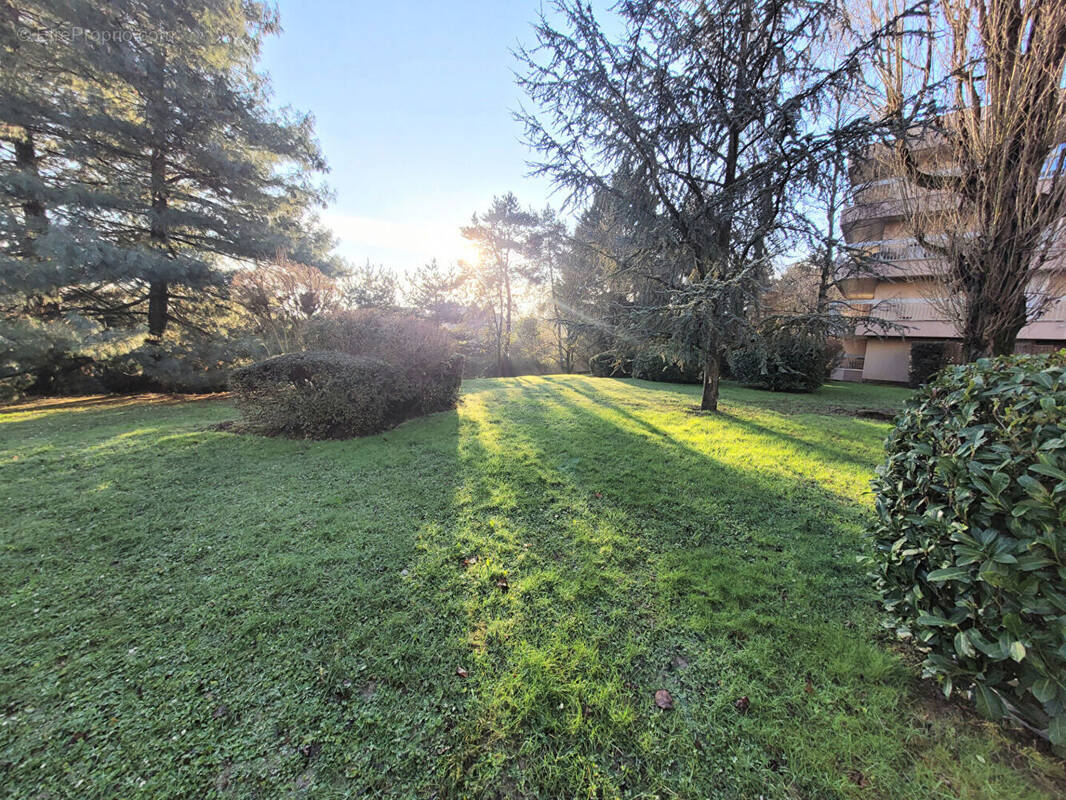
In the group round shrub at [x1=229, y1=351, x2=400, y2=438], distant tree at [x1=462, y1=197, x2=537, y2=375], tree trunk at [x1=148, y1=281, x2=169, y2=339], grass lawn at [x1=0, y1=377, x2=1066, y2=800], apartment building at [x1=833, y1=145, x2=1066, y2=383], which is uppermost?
distant tree at [x1=462, y1=197, x2=537, y2=375]

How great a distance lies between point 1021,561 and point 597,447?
12.4 ft

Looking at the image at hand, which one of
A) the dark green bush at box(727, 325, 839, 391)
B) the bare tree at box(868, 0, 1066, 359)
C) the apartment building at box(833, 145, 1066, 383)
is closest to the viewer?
the bare tree at box(868, 0, 1066, 359)

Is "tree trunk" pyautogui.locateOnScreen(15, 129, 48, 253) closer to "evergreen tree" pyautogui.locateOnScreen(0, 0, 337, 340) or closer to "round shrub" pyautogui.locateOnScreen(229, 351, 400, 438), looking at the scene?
"evergreen tree" pyautogui.locateOnScreen(0, 0, 337, 340)

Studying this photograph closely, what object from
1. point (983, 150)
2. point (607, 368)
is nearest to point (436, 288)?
point (607, 368)

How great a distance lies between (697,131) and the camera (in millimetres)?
6543

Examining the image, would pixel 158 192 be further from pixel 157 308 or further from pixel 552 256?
pixel 552 256

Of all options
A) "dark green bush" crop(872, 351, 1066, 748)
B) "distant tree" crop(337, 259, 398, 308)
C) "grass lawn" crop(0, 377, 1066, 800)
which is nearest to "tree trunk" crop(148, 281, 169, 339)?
"distant tree" crop(337, 259, 398, 308)

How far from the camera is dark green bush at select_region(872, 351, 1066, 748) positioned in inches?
47.3

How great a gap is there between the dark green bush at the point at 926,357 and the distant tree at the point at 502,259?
716 inches

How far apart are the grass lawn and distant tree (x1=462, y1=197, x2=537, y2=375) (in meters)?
18.9

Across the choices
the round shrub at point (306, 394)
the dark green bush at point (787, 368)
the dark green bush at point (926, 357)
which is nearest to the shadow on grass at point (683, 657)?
the round shrub at point (306, 394)

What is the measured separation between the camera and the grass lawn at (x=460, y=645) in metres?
1.26

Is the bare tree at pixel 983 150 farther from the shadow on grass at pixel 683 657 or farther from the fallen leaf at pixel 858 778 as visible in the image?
the fallen leaf at pixel 858 778

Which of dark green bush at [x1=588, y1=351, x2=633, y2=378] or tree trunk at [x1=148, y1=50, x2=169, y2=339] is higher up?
tree trunk at [x1=148, y1=50, x2=169, y2=339]
